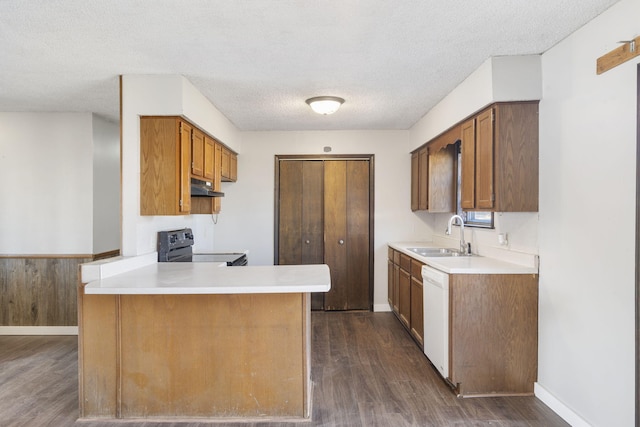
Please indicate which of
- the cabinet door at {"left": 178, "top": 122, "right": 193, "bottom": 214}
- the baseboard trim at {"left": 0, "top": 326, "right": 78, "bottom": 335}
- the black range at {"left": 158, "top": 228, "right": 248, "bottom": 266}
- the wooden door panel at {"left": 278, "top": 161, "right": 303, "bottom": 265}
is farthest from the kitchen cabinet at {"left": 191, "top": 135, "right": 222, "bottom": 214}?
the baseboard trim at {"left": 0, "top": 326, "right": 78, "bottom": 335}

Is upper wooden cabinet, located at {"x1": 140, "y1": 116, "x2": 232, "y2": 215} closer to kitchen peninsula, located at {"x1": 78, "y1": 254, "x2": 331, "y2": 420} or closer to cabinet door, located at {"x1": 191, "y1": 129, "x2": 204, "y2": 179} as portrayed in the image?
cabinet door, located at {"x1": 191, "y1": 129, "x2": 204, "y2": 179}

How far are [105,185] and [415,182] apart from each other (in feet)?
12.0

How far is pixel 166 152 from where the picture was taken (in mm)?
2855

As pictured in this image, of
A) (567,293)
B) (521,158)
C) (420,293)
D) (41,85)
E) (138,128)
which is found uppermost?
(41,85)

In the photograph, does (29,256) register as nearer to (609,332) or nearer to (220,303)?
(220,303)

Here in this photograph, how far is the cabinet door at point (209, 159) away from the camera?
3494 mm

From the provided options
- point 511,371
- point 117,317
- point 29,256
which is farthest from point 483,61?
point 29,256

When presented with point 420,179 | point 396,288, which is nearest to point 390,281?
point 396,288

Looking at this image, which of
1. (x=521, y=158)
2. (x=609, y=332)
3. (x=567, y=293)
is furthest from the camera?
(x=521, y=158)

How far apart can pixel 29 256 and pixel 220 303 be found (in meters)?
2.88

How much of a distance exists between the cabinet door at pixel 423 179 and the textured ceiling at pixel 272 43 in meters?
0.96

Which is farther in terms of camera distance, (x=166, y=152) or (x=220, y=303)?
(x=166, y=152)

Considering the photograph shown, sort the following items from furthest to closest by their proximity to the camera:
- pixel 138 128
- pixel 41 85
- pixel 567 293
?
pixel 41 85, pixel 138 128, pixel 567 293

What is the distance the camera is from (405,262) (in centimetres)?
396
